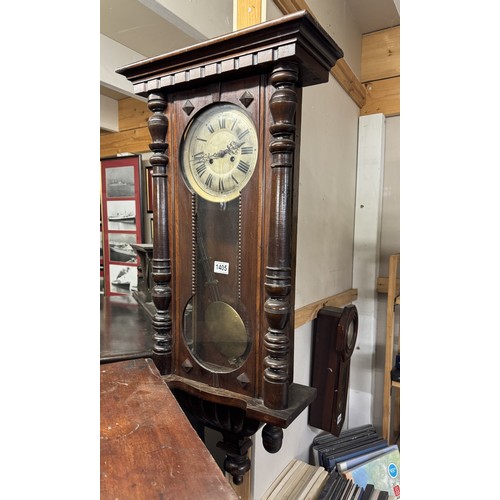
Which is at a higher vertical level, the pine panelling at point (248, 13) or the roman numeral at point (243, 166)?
the pine panelling at point (248, 13)

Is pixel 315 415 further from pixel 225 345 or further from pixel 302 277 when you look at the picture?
pixel 225 345

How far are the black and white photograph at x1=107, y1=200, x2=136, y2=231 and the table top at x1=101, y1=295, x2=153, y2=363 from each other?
1.10 meters

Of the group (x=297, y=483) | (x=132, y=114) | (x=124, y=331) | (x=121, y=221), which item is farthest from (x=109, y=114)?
(x=297, y=483)

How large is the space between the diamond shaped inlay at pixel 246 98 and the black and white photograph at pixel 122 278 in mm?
2037

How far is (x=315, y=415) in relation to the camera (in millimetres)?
1632

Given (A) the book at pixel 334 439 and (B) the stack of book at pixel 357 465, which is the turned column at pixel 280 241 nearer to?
(B) the stack of book at pixel 357 465

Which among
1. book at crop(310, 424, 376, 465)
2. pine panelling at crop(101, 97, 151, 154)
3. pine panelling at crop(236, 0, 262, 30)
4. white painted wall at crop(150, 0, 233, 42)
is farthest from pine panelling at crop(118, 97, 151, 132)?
book at crop(310, 424, 376, 465)

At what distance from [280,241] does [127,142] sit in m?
2.30

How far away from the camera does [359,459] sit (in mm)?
1675

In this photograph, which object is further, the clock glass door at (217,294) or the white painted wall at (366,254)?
the white painted wall at (366,254)

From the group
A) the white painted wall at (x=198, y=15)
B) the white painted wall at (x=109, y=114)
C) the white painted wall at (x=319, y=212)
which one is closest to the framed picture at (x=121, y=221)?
the white painted wall at (x=109, y=114)

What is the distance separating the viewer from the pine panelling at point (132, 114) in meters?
2.53
